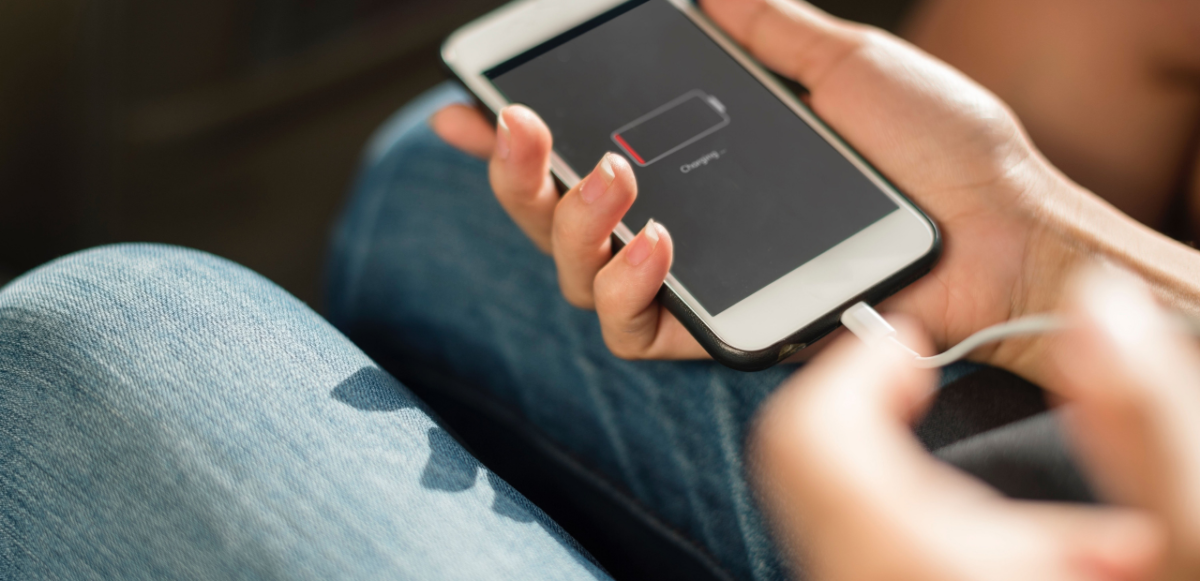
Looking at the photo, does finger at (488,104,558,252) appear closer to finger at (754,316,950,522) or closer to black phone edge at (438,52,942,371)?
black phone edge at (438,52,942,371)

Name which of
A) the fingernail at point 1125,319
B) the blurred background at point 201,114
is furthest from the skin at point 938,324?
the blurred background at point 201,114

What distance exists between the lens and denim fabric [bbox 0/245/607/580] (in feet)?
1.13

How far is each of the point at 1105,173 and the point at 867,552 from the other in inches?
16.1

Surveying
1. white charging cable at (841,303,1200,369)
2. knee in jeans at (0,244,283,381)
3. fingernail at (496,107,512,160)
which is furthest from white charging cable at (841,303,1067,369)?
knee in jeans at (0,244,283,381)

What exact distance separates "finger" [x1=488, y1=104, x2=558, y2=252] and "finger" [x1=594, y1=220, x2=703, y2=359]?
71 millimetres

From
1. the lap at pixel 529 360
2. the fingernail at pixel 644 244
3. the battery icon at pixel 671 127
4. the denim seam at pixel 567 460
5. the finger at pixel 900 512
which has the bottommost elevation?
the denim seam at pixel 567 460

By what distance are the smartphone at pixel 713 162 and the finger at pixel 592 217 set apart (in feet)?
0.11

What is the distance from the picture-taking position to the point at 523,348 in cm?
54

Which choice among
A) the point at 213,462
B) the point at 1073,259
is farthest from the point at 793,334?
the point at 213,462

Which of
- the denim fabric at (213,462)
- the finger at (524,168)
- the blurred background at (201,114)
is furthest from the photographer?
the blurred background at (201,114)

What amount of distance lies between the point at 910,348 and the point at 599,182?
0.68 feet

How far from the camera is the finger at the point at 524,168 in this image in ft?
1.48

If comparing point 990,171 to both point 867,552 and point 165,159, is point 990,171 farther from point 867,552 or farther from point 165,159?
point 165,159

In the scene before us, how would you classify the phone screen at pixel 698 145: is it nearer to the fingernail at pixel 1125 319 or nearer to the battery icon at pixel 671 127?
the battery icon at pixel 671 127
